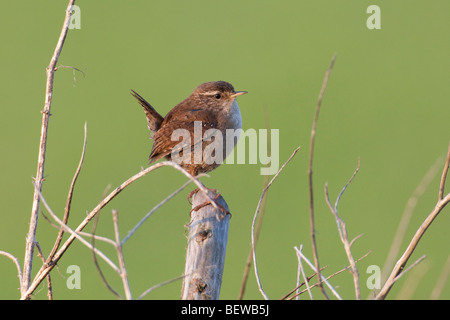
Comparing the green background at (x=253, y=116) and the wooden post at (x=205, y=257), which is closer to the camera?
the wooden post at (x=205, y=257)

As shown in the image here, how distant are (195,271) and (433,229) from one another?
21.0 ft

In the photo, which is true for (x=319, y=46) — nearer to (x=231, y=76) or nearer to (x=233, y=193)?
(x=231, y=76)

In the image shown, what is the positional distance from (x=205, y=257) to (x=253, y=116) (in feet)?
24.4

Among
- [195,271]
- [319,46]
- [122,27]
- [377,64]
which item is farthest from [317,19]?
[195,271]

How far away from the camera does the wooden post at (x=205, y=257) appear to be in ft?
9.46

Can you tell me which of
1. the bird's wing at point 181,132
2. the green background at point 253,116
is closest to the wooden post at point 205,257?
the bird's wing at point 181,132

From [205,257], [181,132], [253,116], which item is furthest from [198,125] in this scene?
[253,116]

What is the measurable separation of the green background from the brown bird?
296cm

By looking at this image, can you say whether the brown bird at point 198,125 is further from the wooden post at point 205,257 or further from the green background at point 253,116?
the green background at point 253,116

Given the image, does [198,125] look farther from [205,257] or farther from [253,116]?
[253,116]

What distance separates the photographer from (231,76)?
1121 cm

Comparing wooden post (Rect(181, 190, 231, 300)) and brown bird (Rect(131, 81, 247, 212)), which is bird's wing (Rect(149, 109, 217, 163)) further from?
wooden post (Rect(181, 190, 231, 300))

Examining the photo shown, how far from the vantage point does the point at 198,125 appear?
15.8 feet

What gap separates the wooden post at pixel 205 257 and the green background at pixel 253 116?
14.1 ft
